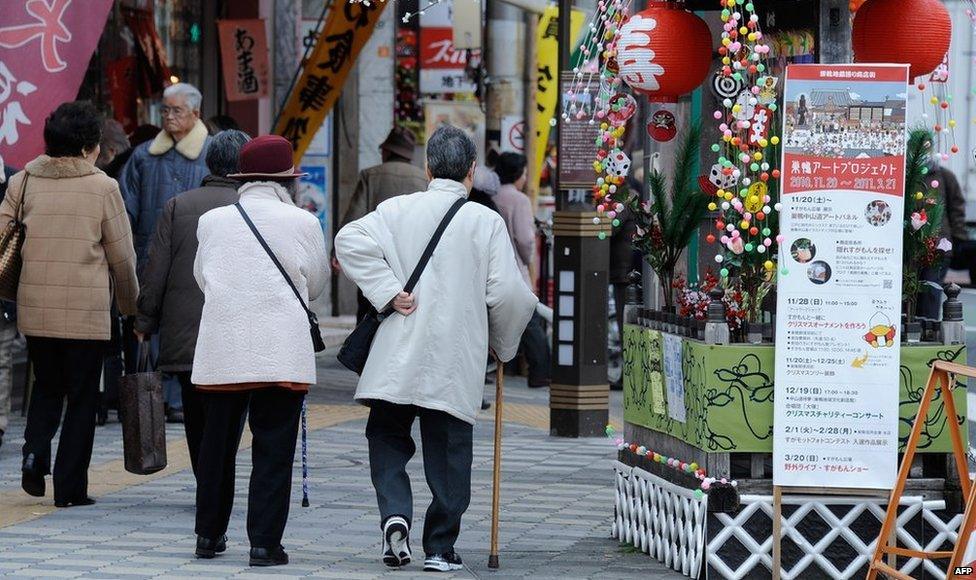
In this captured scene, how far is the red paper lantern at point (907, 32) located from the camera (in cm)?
719

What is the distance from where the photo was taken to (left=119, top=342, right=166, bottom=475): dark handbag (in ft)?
26.7

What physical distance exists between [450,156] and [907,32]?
6.25ft

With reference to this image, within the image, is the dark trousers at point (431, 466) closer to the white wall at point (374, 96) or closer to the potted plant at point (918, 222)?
the potted plant at point (918, 222)

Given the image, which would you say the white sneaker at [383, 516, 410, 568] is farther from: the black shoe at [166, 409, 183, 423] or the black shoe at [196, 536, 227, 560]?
the black shoe at [166, 409, 183, 423]

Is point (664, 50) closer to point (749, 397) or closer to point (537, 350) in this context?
point (749, 397)

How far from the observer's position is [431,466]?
7246mm

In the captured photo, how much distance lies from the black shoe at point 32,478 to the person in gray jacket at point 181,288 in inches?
32.5

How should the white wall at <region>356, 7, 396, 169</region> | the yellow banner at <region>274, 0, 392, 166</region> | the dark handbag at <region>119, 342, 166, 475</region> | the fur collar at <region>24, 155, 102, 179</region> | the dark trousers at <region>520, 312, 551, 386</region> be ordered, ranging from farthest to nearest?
1. the white wall at <region>356, 7, 396, 169</region>
2. the yellow banner at <region>274, 0, 392, 166</region>
3. the dark trousers at <region>520, 312, 551, 386</region>
4. the fur collar at <region>24, 155, 102, 179</region>
5. the dark handbag at <region>119, 342, 166, 475</region>

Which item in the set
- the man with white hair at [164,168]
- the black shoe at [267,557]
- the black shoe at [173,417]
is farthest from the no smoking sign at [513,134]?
the black shoe at [267,557]

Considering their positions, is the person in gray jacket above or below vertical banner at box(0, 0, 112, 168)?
below

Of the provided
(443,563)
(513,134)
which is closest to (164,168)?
(443,563)

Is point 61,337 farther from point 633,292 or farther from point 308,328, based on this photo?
point 633,292

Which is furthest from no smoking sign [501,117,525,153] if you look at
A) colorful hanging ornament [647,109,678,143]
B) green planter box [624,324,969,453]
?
green planter box [624,324,969,453]

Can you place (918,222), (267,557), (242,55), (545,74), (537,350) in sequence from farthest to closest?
1. (545,74)
2. (242,55)
3. (537,350)
4. (267,557)
5. (918,222)
